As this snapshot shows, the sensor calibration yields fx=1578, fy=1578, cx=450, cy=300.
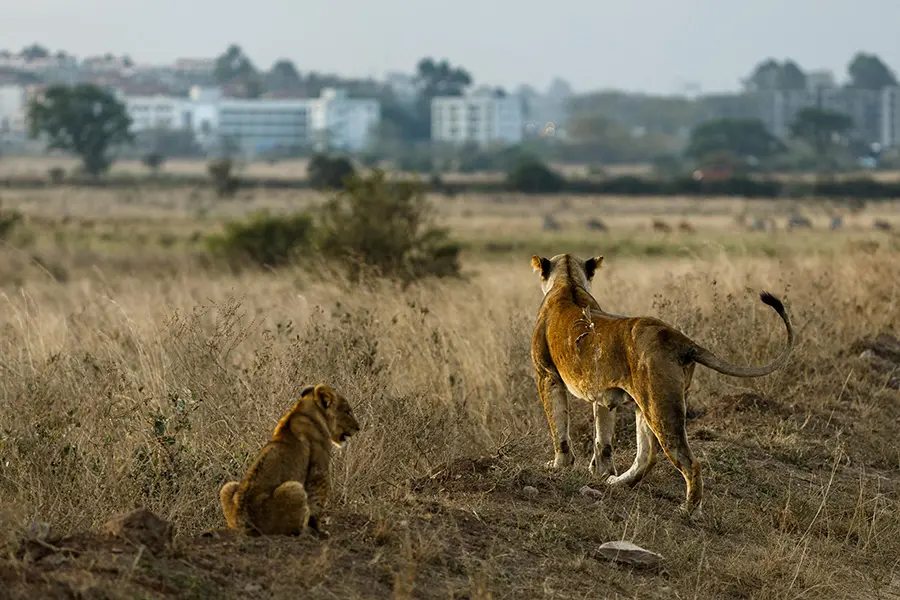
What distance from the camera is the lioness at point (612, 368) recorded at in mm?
8445

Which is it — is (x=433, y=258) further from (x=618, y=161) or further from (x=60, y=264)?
(x=618, y=161)

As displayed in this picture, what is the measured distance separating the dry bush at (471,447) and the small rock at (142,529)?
2.05 feet

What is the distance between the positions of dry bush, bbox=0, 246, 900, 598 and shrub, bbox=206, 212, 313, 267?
18945 millimetres

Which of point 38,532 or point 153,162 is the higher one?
point 38,532

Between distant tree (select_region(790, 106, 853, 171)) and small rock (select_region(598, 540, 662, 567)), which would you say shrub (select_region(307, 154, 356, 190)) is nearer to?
small rock (select_region(598, 540, 662, 567))

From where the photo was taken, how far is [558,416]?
9.41 metres

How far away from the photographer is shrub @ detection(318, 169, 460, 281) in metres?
24.7

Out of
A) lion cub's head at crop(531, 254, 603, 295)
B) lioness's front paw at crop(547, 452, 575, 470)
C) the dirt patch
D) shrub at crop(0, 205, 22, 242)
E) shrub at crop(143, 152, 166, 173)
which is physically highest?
lion cub's head at crop(531, 254, 603, 295)

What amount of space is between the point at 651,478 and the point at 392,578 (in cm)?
302

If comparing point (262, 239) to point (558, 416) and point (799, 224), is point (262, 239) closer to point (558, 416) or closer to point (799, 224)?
point (799, 224)

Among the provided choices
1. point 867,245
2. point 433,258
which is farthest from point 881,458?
point 433,258

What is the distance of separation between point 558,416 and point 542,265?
1.07 meters

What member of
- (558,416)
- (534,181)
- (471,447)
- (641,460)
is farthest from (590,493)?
(534,181)

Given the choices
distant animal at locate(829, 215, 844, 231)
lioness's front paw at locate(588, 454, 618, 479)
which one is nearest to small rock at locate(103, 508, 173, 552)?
lioness's front paw at locate(588, 454, 618, 479)
